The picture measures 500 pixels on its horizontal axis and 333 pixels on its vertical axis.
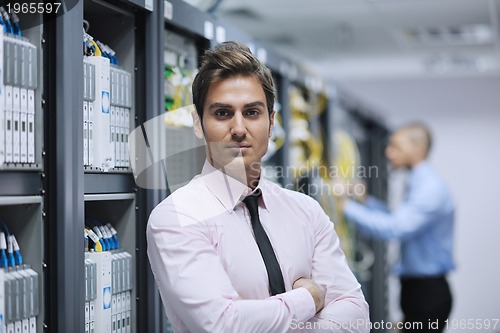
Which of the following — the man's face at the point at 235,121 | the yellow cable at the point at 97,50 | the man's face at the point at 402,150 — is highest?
the yellow cable at the point at 97,50

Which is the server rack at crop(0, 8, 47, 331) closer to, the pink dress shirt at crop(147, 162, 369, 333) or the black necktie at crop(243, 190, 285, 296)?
the pink dress shirt at crop(147, 162, 369, 333)

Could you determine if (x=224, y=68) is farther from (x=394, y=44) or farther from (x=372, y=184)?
(x=394, y=44)

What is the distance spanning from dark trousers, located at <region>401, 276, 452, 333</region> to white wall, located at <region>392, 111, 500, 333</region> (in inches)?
156

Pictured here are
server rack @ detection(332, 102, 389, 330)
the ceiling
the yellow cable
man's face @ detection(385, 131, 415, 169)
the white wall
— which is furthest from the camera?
the white wall

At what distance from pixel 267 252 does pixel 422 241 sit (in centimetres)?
292

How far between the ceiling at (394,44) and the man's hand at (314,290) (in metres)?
1.80

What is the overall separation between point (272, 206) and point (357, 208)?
2426 mm

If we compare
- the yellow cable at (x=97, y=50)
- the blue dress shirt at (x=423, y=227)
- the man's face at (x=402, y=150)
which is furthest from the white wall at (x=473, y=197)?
the yellow cable at (x=97, y=50)

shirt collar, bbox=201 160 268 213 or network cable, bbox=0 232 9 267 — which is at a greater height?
shirt collar, bbox=201 160 268 213

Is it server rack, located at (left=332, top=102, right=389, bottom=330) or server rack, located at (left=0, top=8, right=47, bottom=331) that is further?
server rack, located at (left=332, top=102, right=389, bottom=330)

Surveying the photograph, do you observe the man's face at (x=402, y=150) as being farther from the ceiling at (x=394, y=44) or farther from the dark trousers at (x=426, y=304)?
the dark trousers at (x=426, y=304)

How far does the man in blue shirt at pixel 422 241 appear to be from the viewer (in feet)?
13.8

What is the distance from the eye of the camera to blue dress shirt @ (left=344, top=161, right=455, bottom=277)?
13.9 feet

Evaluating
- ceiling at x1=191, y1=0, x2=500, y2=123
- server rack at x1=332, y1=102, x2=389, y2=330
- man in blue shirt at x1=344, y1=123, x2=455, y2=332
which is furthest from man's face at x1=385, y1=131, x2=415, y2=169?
ceiling at x1=191, y1=0, x2=500, y2=123
